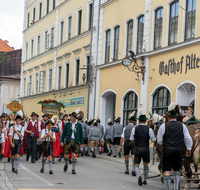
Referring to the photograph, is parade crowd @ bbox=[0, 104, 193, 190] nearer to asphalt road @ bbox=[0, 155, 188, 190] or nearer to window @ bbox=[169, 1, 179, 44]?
asphalt road @ bbox=[0, 155, 188, 190]

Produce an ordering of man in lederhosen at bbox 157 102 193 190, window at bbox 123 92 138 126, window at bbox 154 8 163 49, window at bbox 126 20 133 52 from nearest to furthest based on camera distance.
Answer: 1. man in lederhosen at bbox 157 102 193 190
2. window at bbox 154 8 163 49
3. window at bbox 123 92 138 126
4. window at bbox 126 20 133 52

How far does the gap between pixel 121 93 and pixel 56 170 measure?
1069 cm

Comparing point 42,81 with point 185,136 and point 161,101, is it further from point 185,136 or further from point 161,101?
point 185,136

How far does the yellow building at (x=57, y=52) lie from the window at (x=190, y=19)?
10.3 metres

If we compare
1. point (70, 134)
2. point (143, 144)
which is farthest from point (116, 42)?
point (143, 144)

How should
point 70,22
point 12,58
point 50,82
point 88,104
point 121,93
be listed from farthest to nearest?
point 12,58 → point 50,82 → point 70,22 → point 88,104 → point 121,93

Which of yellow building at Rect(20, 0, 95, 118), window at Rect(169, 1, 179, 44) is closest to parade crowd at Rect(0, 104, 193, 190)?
window at Rect(169, 1, 179, 44)

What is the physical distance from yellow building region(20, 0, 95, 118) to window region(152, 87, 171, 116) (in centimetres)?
823

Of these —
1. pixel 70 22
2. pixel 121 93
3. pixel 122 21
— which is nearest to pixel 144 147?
pixel 121 93

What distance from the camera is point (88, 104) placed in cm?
2770

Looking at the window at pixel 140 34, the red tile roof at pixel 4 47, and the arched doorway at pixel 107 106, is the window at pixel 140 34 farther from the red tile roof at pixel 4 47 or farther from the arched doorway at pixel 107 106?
the red tile roof at pixel 4 47

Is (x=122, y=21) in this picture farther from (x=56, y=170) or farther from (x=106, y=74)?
(x=56, y=170)

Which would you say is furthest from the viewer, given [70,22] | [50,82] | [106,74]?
[50,82]

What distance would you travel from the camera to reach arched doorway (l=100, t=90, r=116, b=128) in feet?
85.6
